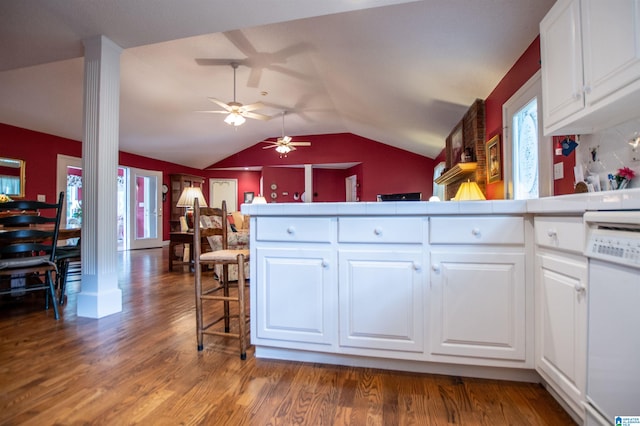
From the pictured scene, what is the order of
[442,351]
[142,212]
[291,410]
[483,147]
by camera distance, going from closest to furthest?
[291,410] < [442,351] < [483,147] < [142,212]

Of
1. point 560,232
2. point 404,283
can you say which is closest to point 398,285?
point 404,283

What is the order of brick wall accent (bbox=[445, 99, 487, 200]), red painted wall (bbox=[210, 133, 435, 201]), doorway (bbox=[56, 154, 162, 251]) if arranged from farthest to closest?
red painted wall (bbox=[210, 133, 435, 201]) < doorway (bbox=[56, 154, 162, 251]) < brick wall accent (bbox=[445, 99, 487, 200])

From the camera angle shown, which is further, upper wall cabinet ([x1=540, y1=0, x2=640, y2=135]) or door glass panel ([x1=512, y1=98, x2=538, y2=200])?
door glass panel ([x1=512, y1=98, x2=538, y2=200])

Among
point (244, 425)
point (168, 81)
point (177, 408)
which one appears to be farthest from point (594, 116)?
point (168, 81)

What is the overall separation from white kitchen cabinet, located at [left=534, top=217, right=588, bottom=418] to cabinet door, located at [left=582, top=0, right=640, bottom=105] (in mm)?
573

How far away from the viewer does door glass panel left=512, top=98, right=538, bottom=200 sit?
2475 millimetres

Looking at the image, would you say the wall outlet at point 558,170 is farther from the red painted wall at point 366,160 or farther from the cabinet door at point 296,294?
the red painted wall at point 366,160

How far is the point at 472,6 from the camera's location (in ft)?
7.04

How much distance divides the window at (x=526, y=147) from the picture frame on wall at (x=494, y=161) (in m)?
0.14

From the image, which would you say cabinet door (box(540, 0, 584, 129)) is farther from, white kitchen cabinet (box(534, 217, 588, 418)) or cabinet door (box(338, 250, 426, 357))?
cabinet door (box(338, 250, 426, 357))

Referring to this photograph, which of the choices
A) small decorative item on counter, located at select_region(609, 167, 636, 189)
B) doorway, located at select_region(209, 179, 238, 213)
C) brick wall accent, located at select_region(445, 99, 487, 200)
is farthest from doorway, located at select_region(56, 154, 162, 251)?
small decorative item on counter, located at select_region(609, 167, 636, 189)

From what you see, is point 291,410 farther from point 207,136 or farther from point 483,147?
point 207,136

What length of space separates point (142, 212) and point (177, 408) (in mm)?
7746

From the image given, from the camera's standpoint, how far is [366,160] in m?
8.38
